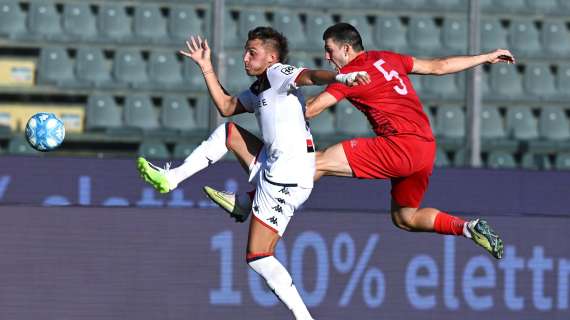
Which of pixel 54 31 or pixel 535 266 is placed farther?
pixel 54 31

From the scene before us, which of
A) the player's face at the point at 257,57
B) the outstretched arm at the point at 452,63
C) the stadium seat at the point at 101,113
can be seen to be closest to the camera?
the player's face at the point at 257,57

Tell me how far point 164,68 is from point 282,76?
24.2 feet

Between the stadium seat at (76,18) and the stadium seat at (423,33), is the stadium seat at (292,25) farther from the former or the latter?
the stadium seat at (76,18)

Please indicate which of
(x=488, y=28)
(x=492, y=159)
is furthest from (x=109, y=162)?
(x=488, y=28)

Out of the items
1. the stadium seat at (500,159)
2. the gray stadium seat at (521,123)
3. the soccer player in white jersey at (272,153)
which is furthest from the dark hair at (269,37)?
the gray stadium seat at (521,123)

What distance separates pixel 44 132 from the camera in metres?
8.05

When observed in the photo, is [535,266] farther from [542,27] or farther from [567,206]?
[542,27]

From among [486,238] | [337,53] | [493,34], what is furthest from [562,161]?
[337,53]

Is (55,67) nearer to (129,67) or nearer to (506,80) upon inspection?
(129,67)

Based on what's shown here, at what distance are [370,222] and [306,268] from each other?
54cm

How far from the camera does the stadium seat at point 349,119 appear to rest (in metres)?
13.8

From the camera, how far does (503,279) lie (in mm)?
8250

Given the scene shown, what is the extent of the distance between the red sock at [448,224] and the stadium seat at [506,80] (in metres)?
7.55

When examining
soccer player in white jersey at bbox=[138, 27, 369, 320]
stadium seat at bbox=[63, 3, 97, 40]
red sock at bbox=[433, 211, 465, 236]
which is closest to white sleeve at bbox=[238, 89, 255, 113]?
soccer player in white jersey at bbox=[138, 27, 369, 320]
